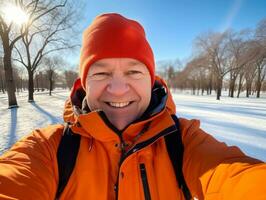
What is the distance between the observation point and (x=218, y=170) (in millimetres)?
956

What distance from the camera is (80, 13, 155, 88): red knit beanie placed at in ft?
4.80

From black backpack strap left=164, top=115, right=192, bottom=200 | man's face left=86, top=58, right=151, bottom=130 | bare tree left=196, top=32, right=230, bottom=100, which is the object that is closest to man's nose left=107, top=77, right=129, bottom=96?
man's face left=86, top=58, right=151, bottom=130

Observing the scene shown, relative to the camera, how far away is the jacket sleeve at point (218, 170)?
795mm

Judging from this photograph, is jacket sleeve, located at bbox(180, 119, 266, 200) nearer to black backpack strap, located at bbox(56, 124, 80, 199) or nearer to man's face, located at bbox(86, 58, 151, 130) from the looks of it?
man's face, located at bbox(86, 58, 151, 130)

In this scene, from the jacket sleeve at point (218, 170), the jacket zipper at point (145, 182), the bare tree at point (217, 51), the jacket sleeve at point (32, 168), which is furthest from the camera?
the bare tree at point (217, 51)

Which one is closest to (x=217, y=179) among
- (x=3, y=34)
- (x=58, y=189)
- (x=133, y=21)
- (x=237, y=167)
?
(x=237, y=167)

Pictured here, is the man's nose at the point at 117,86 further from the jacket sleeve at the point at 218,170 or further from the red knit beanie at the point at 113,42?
Result: the jacket sleeve at the point at 218,170

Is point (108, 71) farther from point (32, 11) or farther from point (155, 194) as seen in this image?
point (32, 11)

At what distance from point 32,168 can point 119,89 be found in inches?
26.6

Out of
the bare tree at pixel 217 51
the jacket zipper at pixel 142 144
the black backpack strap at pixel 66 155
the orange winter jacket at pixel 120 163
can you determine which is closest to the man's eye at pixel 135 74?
the orange winter jacket at pixel 120 163

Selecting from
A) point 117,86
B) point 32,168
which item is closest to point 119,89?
point 117,86

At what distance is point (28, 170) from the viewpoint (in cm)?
105

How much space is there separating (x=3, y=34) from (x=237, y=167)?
15.9 meters

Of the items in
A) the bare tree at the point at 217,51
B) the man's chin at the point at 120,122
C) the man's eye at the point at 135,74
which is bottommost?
the man's chin at the point at 120,122
